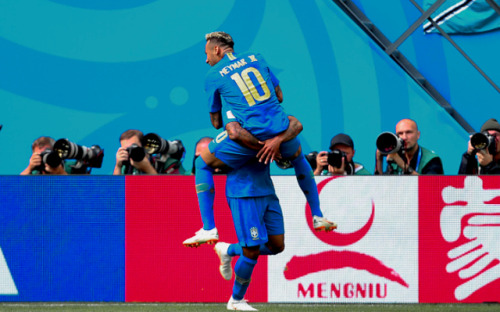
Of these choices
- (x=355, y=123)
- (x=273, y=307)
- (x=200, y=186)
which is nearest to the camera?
(x=200, y=186)

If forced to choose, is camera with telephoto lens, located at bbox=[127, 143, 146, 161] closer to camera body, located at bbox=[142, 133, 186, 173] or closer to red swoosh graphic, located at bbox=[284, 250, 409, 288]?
camera body, located at bbox=[142, 133, 186, 173]

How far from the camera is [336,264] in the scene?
7.48 metres

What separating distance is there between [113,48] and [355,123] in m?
3.42

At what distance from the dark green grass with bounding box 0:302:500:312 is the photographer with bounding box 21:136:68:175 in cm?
130

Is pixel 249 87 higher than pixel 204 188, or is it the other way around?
pixel 249 87

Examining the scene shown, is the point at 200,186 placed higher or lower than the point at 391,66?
lower

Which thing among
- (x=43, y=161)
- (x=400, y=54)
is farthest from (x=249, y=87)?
(x=400, y=54)

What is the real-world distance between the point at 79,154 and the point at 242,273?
8.42 ft

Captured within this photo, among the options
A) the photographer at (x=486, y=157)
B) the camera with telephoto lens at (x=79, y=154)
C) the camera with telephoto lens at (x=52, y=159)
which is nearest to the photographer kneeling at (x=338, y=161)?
the photographer at (x=486, y=157)

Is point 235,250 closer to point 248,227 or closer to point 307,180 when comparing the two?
point 248,227

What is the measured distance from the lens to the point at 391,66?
36.5 ft

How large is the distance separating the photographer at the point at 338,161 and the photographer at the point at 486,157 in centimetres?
94

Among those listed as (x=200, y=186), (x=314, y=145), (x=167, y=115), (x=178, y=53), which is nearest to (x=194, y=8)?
(x=178, y=53)

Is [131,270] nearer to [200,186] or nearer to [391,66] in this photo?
[200,186]
